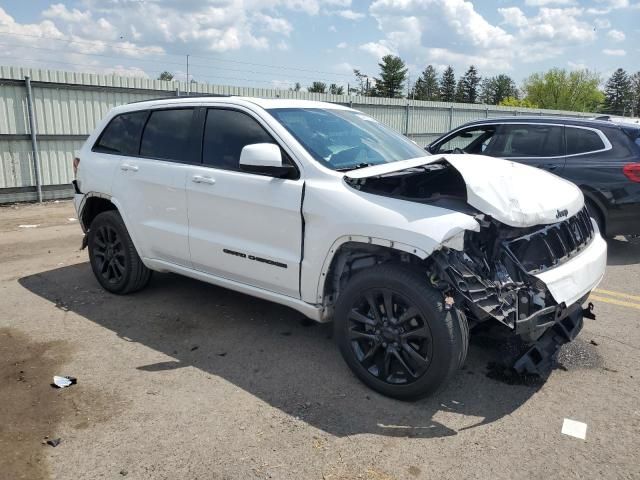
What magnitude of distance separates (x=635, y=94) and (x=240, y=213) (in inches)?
4827

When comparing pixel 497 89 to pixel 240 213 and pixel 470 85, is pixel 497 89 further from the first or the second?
pixel 240 213

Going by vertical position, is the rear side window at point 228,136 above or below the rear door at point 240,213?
above

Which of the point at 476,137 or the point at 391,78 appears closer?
the point at 476,137

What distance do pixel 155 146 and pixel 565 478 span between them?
13.3ft

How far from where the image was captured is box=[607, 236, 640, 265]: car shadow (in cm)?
706

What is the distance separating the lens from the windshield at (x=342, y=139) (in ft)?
12.8

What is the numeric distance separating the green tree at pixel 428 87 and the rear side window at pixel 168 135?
94311mm

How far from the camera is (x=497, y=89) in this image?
333 feet

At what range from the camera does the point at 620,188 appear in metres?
6.73

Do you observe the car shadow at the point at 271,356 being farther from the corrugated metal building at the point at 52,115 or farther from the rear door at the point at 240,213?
the corrugated metal building at the point at 52,115

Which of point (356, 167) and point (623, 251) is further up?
point (356, 167)

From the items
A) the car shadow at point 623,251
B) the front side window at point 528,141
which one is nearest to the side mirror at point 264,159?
the front side window at point 528,141

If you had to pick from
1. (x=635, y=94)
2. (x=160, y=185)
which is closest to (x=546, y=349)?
(x=160, y=185)

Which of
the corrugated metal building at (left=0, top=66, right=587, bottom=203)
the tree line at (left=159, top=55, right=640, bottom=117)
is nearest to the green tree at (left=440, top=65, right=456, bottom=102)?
the tree line at (left=159, top=55, right=640, bottom=117)
